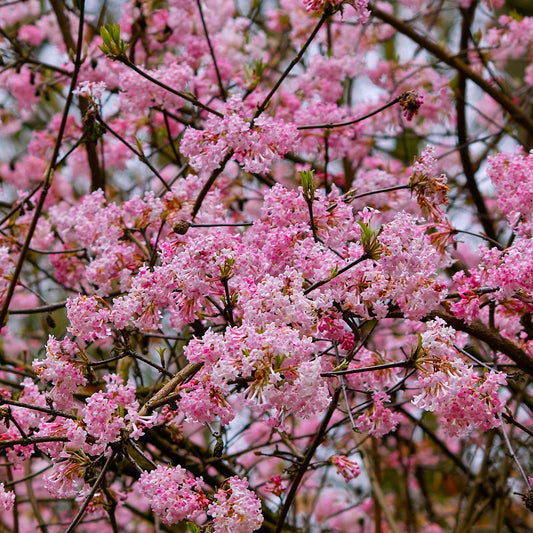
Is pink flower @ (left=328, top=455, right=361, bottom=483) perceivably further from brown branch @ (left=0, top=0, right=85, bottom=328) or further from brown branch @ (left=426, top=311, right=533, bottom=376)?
brown branch @ (left=0, top=0, right=85, bottom=328)

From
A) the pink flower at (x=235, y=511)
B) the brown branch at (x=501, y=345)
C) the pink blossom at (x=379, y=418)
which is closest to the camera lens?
the pink flower at (x=235, y=511)

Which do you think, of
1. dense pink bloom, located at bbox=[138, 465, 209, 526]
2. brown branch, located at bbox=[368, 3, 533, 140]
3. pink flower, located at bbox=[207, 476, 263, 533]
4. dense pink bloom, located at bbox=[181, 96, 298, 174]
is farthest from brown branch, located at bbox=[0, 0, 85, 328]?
brown branch, located at bbox=[368, 3, 533, 140]

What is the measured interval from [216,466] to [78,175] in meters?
3.64

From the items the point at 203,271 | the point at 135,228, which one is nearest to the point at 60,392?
the point at 203,271

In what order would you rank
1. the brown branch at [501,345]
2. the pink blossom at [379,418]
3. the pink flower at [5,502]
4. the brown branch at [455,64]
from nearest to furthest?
the pink flower at [5,502] → the pink blossom at [379,418] → the brown branch at [501,345] → the brown branch at [455,64]

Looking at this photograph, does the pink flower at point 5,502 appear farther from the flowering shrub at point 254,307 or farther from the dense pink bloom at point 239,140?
the dense pink bloom at point 239,140

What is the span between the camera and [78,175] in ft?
19.8

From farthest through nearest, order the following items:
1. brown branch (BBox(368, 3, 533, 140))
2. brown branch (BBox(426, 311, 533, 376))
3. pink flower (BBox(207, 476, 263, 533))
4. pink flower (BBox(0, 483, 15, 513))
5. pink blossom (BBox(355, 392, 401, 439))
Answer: brown branch (BBox(368, 3, 533, 140)) < brown branch (BBox(426, 311, 533, 376)) < pink blossom (BBox(355, 392, 401, 439)) < pink flower (BBox(0, 483, 15, 513)) < pink flower (BBox(207, 476, 263, 533))

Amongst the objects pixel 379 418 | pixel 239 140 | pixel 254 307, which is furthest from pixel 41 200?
pixel 379 418

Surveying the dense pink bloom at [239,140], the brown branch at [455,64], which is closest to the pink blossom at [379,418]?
the dense pink bloom at [239,140]

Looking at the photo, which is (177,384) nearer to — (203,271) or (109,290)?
(203,271)

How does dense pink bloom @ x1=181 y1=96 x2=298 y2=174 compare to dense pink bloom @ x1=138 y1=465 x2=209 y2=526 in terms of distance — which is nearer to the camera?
dense pink bloom @ x1=138 y1=465 x2=209 y2=526

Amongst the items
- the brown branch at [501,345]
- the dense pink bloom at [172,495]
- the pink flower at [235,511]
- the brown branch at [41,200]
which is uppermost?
the brown branch at [41,200]

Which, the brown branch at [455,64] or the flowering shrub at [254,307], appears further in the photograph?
the brown branch at [455,64]
